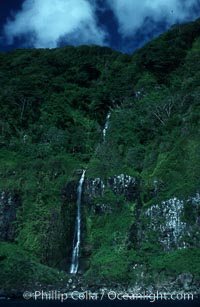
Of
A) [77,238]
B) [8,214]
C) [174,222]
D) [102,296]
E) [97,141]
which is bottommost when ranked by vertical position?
[102,296]

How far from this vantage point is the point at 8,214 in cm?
6053

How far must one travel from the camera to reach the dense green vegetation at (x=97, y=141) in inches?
2149

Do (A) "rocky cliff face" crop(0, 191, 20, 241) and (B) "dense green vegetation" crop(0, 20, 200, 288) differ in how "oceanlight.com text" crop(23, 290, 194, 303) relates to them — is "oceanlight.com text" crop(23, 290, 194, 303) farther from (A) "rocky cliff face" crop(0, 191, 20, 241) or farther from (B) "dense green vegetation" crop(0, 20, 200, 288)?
(A) "rocky cliff face" crop(0, 191, 20, 241)

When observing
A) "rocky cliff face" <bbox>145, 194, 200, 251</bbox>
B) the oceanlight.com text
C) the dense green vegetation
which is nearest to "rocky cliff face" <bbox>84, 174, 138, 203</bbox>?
the dense green vegetation

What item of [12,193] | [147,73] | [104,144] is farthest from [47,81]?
[12,193]

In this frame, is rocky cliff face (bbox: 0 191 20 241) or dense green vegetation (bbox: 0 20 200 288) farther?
rocky cliff face (bbox: 0 191 20 241)

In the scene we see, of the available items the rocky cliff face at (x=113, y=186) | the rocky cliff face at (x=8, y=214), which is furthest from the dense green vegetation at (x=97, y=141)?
the rocky cliff face at (x=113, y=186)

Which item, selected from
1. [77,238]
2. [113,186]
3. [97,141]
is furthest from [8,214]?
[97,141]

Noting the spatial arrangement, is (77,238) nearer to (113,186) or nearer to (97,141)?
(113,186)

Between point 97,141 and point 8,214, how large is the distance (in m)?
20.8

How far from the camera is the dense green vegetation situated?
54.6 meters

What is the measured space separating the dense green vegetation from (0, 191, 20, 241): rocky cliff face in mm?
732

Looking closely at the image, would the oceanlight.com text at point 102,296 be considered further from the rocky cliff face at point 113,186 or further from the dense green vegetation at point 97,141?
the rocky cliff face at point 113,186

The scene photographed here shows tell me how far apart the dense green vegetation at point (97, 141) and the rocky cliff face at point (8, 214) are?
732 mm
